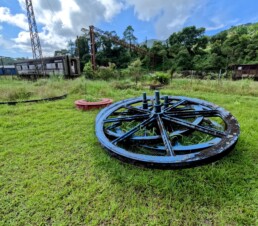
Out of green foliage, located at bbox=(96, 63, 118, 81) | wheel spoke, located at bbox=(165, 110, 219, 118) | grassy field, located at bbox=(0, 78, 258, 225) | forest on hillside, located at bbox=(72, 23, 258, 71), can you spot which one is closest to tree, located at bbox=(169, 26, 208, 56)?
forest on hillside, located at bbox=(72, 23, 258, 71)

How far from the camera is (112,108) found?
278 centimetres

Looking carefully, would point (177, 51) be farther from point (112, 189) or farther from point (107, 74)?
point (112, 189)

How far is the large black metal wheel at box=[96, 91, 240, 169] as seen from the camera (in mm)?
1380

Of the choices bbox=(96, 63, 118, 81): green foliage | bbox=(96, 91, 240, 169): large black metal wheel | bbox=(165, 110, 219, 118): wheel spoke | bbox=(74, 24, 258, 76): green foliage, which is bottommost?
bbox=(96, 91, 240, 169): large black metal wheel

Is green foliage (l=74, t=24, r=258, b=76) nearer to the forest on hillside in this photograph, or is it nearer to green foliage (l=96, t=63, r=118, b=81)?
the forest on hillside

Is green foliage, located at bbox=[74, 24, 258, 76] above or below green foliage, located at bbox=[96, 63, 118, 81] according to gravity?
above

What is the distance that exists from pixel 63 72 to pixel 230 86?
1442 centimetres

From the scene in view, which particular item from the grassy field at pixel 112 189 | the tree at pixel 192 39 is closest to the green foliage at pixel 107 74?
the grassy field at pixel 112 189

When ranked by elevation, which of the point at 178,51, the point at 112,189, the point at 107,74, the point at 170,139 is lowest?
the point at 112,189

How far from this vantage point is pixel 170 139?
2027 mm

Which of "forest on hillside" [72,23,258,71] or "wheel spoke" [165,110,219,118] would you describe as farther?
"forest on hillside" [72,23,258,71]

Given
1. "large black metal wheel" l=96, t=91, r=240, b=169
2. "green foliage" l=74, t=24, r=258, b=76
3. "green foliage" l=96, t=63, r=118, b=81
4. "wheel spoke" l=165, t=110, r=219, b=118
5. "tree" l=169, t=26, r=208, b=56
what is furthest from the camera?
"tree" l=169, t=26, r=208, b=56

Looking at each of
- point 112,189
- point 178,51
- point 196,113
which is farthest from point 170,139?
point 178,51

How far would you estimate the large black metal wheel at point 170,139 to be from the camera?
1380 millimetres
